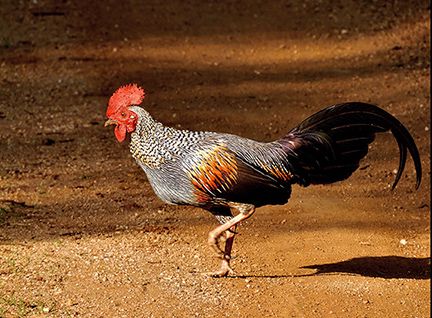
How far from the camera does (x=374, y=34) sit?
15.4 m

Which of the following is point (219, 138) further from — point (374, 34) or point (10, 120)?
point (374, 34)

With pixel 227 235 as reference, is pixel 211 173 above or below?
above

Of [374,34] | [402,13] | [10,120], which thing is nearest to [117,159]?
[10,120]

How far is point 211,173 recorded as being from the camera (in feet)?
24.8

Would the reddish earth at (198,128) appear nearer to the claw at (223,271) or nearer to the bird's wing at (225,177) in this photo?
the claw at (223,271)

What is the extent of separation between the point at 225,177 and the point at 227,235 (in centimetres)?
76

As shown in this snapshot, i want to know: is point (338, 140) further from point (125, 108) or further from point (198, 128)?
point (198, 128)

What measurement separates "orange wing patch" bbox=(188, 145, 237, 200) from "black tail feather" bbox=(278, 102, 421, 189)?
686 mm

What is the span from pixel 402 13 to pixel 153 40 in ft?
15.1

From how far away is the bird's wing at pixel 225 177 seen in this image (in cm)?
757

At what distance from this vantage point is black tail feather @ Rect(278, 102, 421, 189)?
803 centimetres

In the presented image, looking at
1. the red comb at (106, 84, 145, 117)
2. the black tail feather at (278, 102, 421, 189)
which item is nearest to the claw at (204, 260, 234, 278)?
the black tail feather at (278, 102, 421, 189)

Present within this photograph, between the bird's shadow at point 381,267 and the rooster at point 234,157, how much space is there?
0.91 metres

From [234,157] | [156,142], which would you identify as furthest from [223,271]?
[156,142]
